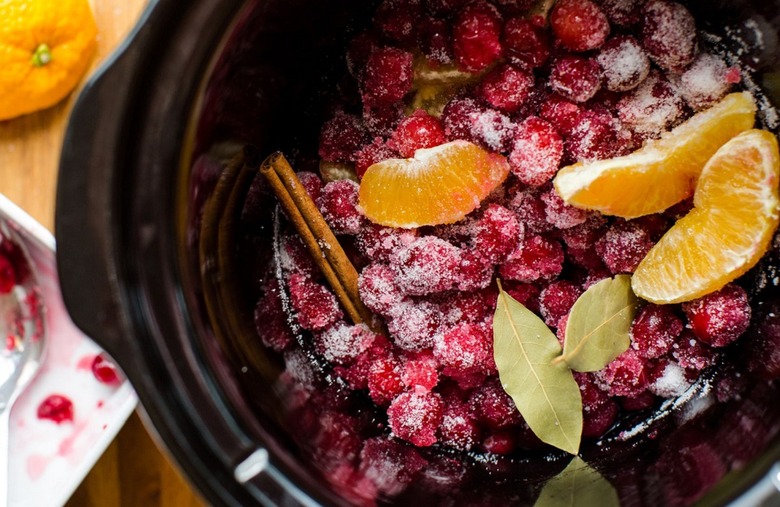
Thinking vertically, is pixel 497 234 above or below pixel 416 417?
above

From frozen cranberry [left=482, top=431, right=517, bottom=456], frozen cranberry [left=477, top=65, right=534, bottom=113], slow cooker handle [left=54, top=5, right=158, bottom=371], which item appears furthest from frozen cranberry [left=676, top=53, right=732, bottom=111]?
slow cooker handle [left=54, top=5, right=158, bottom=371]

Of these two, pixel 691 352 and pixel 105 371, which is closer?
pixel 691 352

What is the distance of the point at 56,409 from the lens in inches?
47.2

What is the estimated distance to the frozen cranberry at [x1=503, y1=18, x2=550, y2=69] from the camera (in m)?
1.01

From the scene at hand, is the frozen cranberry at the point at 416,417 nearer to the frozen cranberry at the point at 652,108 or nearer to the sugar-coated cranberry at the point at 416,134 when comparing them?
the sugar-coated cranberry at the point at 416,134

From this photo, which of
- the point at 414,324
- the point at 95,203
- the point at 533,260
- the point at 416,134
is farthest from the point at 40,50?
the point at 533,260

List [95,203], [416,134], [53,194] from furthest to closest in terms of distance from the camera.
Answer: [53,194] < [416,134] < [95,203]

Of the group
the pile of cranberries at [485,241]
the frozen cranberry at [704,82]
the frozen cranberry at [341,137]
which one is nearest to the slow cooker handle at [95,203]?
the pile of cranberries at [485,241]

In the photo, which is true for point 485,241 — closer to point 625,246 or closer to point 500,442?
point 625,246

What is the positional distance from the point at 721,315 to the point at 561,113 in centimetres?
34

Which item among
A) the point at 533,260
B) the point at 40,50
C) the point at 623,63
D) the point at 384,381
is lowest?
the point at 384,381

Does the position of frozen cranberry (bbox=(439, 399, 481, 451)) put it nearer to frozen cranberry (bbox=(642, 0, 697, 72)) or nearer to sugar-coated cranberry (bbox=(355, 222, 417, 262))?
sugar-coated cranberry (bbox=(355, 222, 417, 262))

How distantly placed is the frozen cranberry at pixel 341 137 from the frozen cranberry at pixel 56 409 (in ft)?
1.92

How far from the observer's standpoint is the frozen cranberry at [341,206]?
3.50 feet
